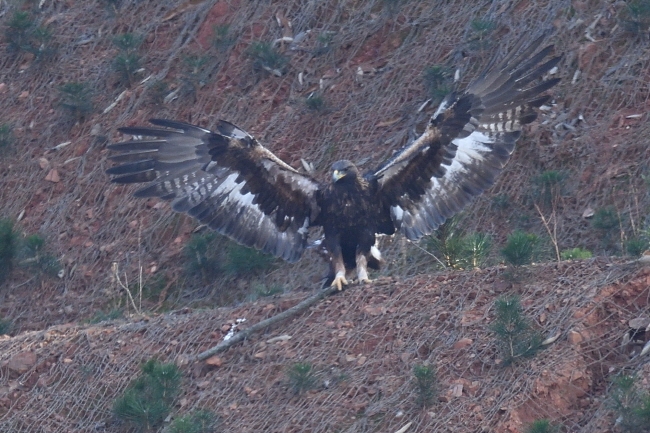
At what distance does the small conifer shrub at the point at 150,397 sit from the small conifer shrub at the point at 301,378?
2.81 ft

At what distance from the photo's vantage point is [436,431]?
21.3ft

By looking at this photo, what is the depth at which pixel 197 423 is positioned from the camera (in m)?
7.15

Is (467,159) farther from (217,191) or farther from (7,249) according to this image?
(7,249)

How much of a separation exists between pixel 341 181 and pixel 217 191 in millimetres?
1028

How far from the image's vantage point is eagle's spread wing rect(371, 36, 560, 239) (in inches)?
364

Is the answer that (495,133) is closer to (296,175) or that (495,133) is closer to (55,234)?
(296,175)

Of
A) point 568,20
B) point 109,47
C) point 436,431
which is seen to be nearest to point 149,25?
point 109,47

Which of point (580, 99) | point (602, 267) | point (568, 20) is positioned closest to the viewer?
point (602, 267)

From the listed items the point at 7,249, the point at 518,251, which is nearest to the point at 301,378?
the point at 518,251

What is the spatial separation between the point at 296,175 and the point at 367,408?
9.41ft

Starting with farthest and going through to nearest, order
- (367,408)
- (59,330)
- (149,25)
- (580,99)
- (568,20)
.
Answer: (149,25)
(568,20)
(580,99)
(59,330)
(367,408)

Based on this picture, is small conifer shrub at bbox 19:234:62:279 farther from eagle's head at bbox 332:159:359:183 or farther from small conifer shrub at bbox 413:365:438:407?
small conifer shrub at bbox 413:365:438:407

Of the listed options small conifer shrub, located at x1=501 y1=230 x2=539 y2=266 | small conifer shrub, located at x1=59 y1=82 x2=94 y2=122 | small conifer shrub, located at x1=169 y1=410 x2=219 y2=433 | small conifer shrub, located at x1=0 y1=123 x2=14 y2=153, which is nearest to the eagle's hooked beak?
small conifer shrub, located at x1=501 y1=230 x2=539 y2=266

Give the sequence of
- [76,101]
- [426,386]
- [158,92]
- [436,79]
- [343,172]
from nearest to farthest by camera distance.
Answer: [426,386], [343,172], [436,79], [158,92], [76,101]
